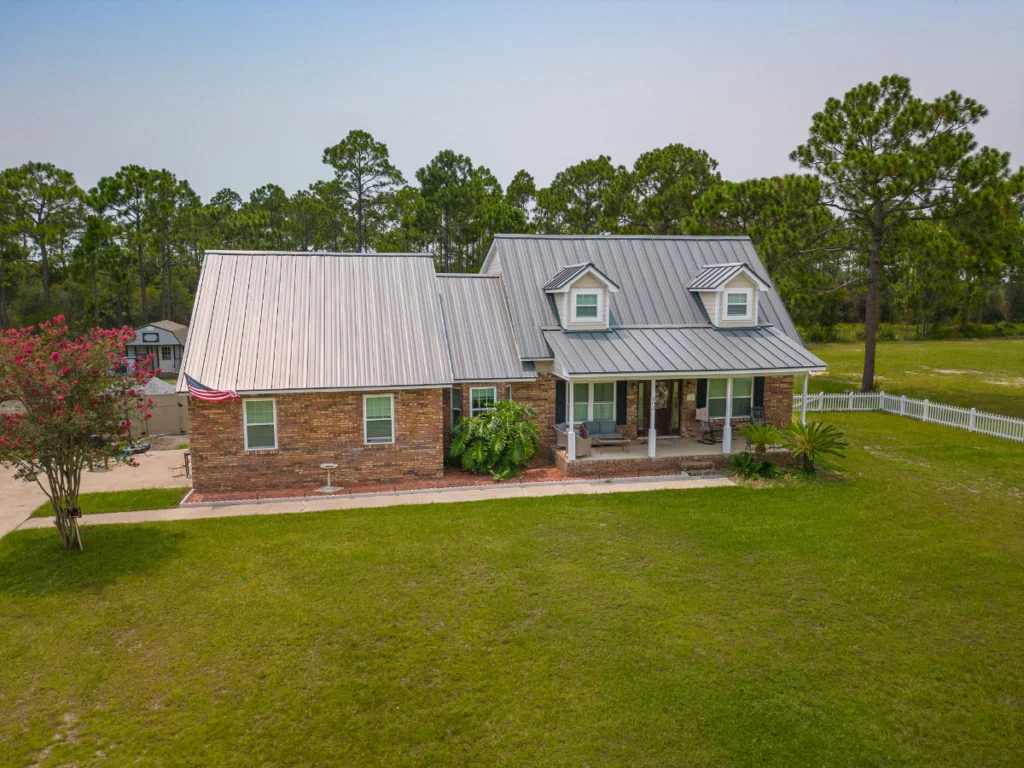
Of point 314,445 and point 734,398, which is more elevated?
point 734,398

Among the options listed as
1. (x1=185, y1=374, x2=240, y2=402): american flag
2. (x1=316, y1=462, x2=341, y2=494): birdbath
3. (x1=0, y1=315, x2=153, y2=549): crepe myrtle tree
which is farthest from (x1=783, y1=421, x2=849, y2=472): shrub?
(x1=0, y1=315, x2=153, y2=549): crepe myrtle tree

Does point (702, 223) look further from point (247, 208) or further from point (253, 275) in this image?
point (247, 208)

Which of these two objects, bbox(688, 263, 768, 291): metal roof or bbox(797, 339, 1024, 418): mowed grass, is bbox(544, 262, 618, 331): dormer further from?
bbox(797, 339, 1024, 418): mowed grass

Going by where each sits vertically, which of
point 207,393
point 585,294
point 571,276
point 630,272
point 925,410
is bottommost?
point 925,410

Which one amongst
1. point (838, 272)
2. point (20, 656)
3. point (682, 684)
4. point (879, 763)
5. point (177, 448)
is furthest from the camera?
point (838, 272)

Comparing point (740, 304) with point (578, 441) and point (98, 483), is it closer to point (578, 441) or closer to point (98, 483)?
point (578, 441)

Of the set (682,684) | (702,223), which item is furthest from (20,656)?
(702,223)

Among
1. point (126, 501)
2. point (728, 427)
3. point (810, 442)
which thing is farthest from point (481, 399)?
point (126, 501)
